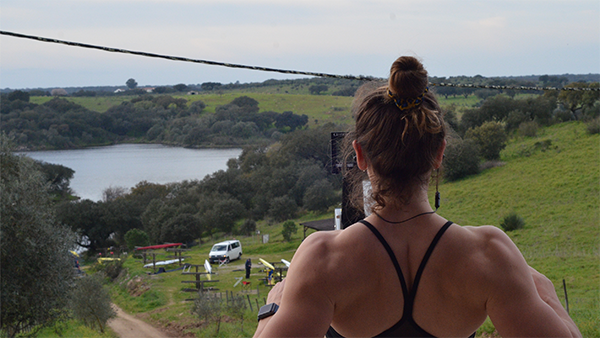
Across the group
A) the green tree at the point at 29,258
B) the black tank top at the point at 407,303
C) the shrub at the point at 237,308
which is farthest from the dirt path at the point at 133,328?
the black tank top at the point at 407,303

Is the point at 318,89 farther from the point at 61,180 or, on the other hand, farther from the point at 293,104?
the point at 61,180

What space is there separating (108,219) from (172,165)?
132 ft

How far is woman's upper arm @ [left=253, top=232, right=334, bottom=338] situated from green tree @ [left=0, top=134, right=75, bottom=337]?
11.9 meters

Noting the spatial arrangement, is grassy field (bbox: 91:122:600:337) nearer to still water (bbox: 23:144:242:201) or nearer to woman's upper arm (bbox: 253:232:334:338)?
woman's upper arm (bbox: 253:232:334:338)

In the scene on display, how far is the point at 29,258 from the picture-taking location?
1148 centimetres

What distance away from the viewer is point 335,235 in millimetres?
1239

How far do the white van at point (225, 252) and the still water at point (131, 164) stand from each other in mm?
37584

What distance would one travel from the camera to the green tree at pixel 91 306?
16.8 meters

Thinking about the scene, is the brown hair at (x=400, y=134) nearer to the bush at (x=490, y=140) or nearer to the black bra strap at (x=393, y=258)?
the black bra strap at (x=393, y=258)

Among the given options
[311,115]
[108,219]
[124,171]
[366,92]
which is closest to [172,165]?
[124,171]

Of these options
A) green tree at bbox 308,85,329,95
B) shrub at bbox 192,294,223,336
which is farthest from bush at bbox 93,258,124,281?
green tree at bbox 308,85,329,95

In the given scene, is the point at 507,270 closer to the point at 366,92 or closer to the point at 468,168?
the point at 366,92

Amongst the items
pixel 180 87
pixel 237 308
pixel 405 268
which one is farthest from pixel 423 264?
pixel 180 87

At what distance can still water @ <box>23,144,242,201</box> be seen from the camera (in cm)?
7058
